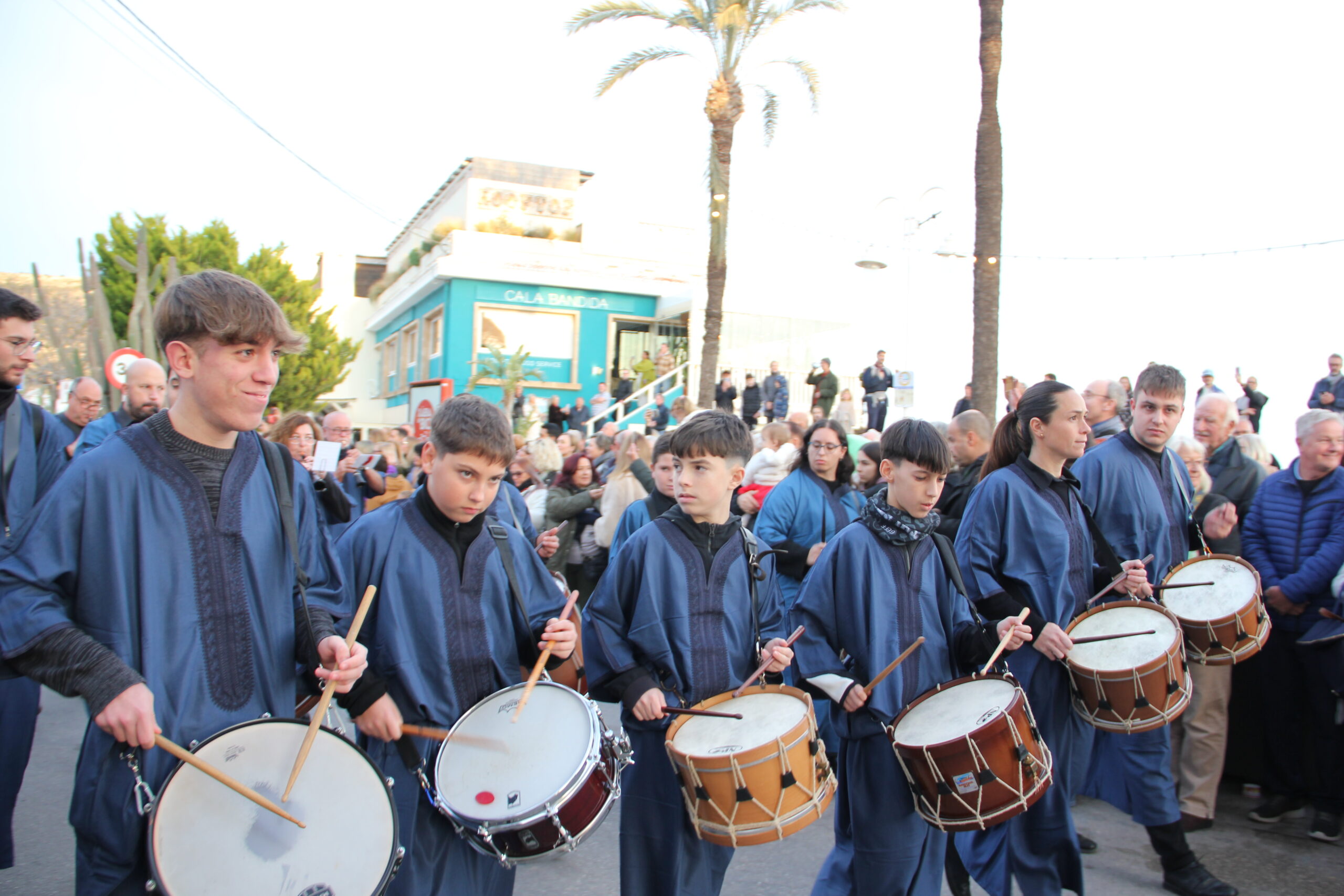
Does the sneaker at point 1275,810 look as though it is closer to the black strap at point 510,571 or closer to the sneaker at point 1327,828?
the sneaker at point 1327,828

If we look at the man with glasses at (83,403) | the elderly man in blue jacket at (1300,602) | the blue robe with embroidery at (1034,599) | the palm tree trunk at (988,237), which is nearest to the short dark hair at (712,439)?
the blue robe with embroidery at (1034,599)

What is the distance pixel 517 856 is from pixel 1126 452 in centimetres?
362

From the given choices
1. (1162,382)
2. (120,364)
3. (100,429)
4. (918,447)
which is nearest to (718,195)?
(120,364)

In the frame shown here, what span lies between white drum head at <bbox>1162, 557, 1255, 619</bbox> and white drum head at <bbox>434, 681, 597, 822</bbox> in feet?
9.66

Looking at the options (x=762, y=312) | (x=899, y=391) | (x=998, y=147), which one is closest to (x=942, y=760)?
(x=998, y=147)

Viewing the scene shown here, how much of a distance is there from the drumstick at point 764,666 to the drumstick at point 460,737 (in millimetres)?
784

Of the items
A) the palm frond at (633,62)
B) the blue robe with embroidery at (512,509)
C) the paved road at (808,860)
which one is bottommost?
the paved road at (808,860)

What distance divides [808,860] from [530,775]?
2.56 meters

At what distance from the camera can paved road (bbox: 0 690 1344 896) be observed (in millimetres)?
4152

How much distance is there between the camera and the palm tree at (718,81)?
16.6m

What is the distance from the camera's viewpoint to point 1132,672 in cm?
352

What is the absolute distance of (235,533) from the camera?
2312 mm

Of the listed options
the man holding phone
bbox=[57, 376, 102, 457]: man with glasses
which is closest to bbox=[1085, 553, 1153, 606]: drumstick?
the man holding phone

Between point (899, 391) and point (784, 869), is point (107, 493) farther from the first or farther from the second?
point (899, 391)
